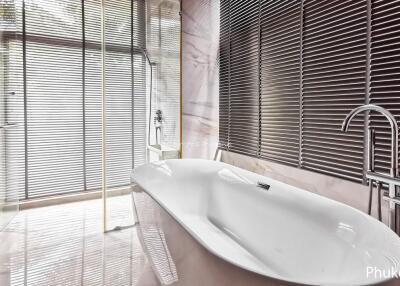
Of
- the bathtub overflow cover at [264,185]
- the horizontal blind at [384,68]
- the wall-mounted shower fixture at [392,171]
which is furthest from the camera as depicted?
the bathtub overflow cover at [264,185]

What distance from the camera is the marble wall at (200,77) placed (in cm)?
323

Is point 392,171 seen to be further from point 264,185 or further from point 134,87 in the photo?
point 134,87

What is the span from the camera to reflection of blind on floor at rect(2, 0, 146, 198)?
2.89 m

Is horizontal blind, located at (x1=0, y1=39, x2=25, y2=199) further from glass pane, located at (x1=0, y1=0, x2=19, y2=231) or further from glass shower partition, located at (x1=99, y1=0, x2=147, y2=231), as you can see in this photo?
glass shower partition, located at (x1=99, y1=0, x2=147, y2=231)

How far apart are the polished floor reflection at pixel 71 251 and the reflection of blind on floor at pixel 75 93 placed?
44 centimetres

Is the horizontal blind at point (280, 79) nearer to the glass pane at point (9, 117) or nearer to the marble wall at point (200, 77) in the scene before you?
the marble wall at point (200, 77)

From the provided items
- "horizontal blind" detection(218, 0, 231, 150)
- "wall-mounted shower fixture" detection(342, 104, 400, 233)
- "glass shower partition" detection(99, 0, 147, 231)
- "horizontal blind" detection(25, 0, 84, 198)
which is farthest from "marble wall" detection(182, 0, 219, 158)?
"wall-mounted shower fixture" detection(342, 104, 400, 233)

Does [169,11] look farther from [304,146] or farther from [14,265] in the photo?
[14,265]

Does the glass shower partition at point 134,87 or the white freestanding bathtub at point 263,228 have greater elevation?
the glass shower partition at point 134,87

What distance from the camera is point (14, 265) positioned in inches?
86.6

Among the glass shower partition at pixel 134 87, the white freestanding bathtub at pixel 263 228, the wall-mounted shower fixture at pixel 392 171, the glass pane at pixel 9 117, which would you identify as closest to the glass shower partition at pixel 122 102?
the glass shower partition at pixel 134 87

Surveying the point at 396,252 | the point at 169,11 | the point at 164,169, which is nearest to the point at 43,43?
the point at 169,11

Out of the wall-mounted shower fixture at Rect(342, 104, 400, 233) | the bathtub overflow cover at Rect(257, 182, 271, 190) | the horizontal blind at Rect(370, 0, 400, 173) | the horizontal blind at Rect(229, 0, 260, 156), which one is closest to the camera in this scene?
the wall-mounted shower fixture at Rect(342, 104, 400, 233)

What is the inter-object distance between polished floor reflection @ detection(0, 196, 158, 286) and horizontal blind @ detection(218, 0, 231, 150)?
1.24 metres
